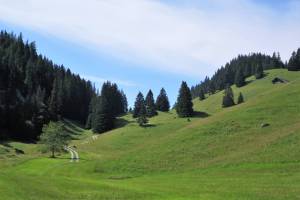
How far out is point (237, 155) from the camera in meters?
65.1

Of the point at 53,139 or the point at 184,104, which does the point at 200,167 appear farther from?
the point at 184,104

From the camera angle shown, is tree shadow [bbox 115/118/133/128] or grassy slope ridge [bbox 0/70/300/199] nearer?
grassy slope ridge [bbox 0/70/300/199]

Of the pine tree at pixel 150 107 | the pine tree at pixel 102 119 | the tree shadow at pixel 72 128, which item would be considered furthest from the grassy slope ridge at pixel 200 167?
the pine tree at pixel 150 107

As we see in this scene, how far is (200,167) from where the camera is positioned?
6169 centimetres

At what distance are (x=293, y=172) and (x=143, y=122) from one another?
94658mm

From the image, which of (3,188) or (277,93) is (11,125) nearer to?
(277,93)

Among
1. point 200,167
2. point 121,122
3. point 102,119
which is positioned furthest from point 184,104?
point 200,167

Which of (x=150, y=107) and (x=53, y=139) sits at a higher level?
(x=150, y=107)

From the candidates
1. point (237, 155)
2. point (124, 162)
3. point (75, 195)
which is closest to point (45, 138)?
point (124, 162)

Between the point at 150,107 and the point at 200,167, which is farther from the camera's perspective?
the point at 150,107

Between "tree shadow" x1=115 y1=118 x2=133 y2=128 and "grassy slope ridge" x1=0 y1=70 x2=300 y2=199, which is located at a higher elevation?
"tree shadow" x1=115 y1=118 x2=133 y2=128

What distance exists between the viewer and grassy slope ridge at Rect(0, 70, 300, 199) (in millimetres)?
37881

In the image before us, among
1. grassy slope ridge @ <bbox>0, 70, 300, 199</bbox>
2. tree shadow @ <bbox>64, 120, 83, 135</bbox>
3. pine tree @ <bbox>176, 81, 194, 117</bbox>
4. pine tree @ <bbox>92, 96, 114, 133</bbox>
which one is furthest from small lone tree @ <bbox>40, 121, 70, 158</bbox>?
tree shadow @ <bbox>64, 120, 83, 135</bbox>

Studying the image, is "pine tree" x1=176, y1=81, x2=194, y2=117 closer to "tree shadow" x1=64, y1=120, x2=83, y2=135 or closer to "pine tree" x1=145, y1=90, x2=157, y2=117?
"pine tree" x1=145, y1=90, x2=157, y2=117
